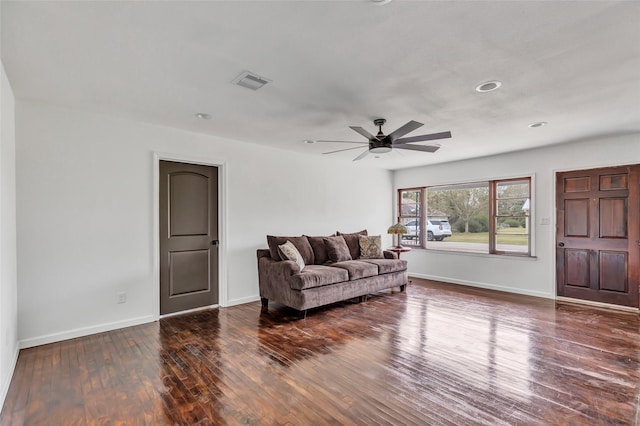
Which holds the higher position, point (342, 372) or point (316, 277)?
point (316, 277)

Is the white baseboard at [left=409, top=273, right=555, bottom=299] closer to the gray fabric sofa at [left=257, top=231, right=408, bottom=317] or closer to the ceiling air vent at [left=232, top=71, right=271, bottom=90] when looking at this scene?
the gray fabric sofa at [left=257, top=231, right=408, bottom=317]

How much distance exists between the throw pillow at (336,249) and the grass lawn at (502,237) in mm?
2547

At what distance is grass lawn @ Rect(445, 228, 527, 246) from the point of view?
563 centimetres

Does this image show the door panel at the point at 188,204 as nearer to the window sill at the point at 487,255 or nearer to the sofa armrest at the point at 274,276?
the sofa armrest at the point at 274,276

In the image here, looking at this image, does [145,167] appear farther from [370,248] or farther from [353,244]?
[370,248]

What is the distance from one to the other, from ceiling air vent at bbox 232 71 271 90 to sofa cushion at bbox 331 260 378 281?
295cm

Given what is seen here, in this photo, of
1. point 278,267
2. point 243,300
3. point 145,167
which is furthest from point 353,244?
point 145,167

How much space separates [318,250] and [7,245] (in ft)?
12.4

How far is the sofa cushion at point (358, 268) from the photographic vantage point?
479cm

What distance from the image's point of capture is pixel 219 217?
476 cm

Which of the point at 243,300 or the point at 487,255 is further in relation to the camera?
the point at 487,255

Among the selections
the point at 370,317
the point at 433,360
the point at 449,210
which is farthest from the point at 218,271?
the point at 449,210

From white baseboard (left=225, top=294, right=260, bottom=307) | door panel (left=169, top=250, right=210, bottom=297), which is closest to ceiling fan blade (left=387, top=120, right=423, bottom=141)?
door panel (left=169, top=250, right=210, bottom=297)

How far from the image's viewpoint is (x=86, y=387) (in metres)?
2.45
